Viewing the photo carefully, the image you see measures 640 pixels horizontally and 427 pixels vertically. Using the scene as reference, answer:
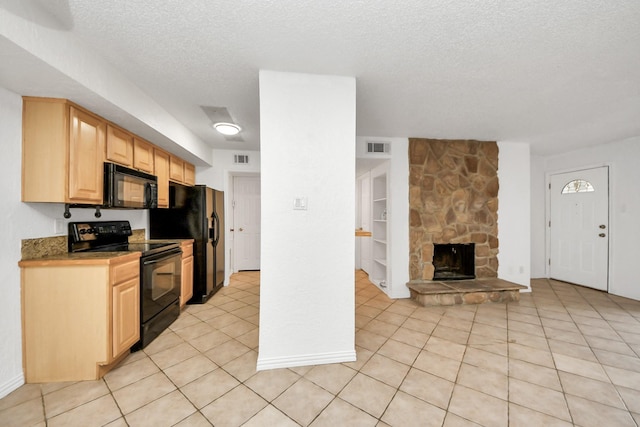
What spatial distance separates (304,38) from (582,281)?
5.67 meters

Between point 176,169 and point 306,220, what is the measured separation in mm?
2538

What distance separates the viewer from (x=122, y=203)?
88.6 inches

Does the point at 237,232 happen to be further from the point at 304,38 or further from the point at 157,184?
the point at 304,38

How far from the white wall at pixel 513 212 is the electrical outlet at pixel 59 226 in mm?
5367

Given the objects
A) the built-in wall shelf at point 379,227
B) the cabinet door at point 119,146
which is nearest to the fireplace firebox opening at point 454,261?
the built-in wall shelf at point 379,227

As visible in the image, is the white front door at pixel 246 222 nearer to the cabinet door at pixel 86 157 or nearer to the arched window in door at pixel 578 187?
the cabinet door at pixel 86 157

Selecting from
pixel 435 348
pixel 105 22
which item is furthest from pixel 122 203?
pixel 435 348

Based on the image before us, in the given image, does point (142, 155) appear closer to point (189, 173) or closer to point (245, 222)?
point (189, 173)

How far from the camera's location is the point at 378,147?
3580 millimetres

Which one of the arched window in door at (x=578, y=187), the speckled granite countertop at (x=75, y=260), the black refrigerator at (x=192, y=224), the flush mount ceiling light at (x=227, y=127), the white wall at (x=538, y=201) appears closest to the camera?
the speckled granite countertop at (x=75, y=260)

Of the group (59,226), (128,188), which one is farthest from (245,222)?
(59,226)

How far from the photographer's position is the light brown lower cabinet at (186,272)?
2.95m

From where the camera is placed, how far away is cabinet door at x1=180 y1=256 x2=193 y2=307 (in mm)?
2938

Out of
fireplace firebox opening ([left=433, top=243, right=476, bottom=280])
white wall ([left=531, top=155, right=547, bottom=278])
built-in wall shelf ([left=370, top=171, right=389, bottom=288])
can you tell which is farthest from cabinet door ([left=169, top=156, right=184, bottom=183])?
white wall ([left=531, top=155, right=547, bottom=278])
